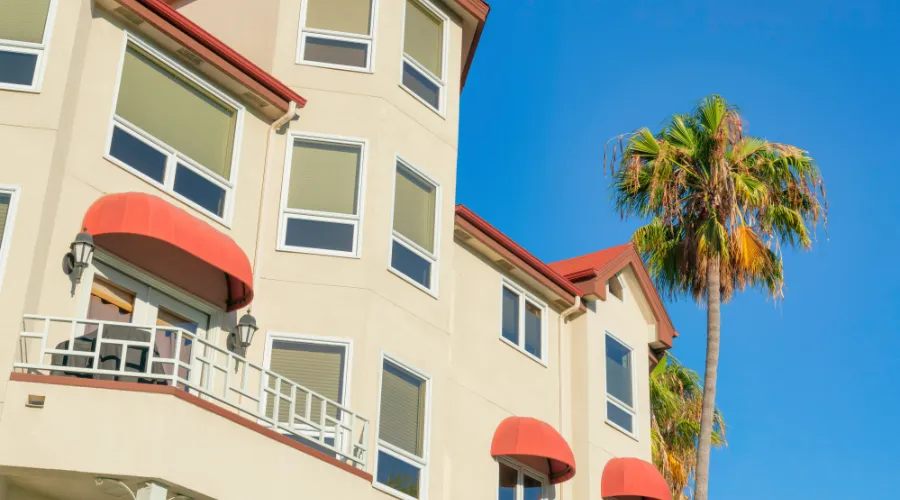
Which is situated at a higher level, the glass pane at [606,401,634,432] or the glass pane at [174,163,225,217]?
the glass pane at [174,163,225,217]

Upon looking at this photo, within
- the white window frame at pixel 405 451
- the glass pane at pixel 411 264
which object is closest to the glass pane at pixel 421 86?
the glass pane at pixel 411 264

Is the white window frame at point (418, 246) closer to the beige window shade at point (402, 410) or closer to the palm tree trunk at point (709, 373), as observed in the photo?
the beige window shade at point (402, 410)

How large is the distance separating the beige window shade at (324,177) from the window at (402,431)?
10.0 feet

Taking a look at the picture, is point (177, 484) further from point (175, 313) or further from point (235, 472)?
point (175, 313)

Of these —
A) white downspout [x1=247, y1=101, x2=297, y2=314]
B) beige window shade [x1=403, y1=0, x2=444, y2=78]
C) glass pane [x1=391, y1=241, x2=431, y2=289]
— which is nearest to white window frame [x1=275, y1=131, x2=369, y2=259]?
white downspout [x1=247, y1=101, x2=297, y2=314]

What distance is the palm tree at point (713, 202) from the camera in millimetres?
32906

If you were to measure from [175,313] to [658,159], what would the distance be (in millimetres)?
16874

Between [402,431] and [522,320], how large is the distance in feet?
21.4

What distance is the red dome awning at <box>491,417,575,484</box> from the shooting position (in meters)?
25.2

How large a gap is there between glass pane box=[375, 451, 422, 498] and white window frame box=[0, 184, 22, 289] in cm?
706

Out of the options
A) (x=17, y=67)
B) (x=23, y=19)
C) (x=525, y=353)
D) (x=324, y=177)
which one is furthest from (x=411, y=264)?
(x=23, y=19)

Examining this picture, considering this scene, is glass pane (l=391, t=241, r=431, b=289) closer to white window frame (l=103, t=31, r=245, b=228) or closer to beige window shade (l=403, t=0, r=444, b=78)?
white window frame (l=103, t=31, r=245, b=228)

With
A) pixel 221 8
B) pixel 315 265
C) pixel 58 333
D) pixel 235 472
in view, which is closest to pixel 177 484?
pixel 235 472

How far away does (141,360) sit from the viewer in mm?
17984
